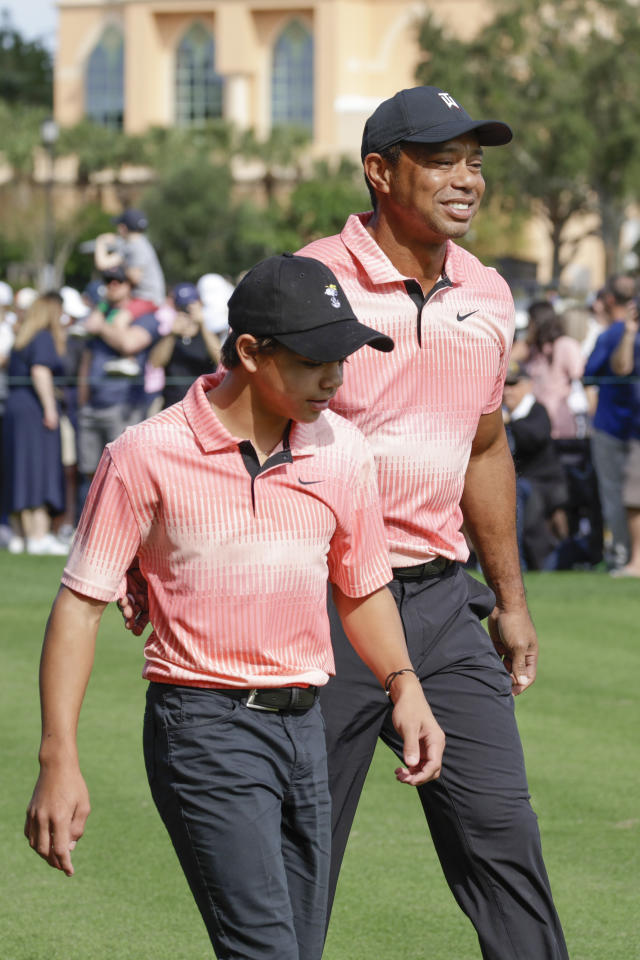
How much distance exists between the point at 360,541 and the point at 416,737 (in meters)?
0.45

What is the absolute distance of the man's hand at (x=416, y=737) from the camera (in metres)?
3.69

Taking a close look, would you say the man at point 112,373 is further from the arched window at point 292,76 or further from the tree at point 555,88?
the arched window at point 292,76

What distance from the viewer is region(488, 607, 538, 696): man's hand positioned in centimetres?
471

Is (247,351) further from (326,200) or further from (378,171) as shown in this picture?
(326,200)

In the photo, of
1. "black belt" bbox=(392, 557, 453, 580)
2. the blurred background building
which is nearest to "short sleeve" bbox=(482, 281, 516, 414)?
"black belt" bbox=(392, 557, 453, 580)

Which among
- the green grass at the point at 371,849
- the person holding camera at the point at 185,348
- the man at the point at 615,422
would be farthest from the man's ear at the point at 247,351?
the person holding camera at the point at 185,348

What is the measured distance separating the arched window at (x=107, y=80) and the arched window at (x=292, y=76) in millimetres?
8921

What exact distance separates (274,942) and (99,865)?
2683mm

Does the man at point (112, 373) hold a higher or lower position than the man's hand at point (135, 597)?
lower

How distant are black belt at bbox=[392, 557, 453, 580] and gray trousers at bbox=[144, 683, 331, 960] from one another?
2.43 ft

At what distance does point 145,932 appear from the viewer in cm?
537

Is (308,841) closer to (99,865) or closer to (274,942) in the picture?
(274,942)

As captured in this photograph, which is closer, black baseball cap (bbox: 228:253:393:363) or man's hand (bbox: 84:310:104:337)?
black baseball cap (bbox: 228:253:393:363)

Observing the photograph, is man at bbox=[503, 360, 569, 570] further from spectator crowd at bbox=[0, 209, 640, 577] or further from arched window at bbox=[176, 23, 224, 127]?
arched window at bbox=[176, 23, 224, 127]
